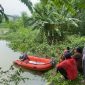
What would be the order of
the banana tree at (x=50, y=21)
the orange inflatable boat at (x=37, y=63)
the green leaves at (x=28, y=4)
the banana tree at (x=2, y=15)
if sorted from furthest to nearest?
the banana tree at (x=50, y=21)
the orange inflatable boat at (x=37, y=63)
the banana tree at (x=2, y=15)
the green leaves at (x=28, y=4)

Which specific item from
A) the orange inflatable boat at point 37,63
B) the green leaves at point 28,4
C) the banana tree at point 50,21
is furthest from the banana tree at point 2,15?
the banana tree at point 50,21

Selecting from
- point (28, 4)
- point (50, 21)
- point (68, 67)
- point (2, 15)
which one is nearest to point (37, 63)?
point (50, 21)

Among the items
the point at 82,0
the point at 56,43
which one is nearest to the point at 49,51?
the point at 56,43

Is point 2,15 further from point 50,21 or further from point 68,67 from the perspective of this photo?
point 50,21

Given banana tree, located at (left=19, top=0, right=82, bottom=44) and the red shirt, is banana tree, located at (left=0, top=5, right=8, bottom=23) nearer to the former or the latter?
the red shirt

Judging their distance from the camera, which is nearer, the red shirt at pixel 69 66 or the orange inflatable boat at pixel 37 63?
the red shirt at pixel 69 66

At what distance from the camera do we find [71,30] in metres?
24.6

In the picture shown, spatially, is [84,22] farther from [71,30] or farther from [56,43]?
[56,43]

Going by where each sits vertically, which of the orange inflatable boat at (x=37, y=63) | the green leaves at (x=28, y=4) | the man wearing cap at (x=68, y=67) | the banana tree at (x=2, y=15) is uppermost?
the green leaves at (x=28, y=4)

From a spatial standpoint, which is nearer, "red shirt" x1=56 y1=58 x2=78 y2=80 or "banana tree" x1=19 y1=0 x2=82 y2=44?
"red shirt" x1=56 y1=58 x2=78 y2=80

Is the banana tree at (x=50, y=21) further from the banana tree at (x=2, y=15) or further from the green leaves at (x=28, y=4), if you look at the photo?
the green leaves at (x=28, y=4)

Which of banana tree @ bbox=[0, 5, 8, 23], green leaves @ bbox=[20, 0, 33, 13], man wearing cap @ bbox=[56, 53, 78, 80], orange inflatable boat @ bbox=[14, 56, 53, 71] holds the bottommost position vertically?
orange inflatable boat @ bbox=[14, 56, 53, 71]

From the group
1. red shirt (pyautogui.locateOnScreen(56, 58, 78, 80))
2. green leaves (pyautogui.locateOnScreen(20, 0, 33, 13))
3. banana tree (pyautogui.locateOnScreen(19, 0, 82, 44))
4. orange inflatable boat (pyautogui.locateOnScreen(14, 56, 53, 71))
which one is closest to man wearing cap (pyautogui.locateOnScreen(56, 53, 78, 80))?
red shirt (pyautogui.locateOnScreen(56, 58, 78, 80))

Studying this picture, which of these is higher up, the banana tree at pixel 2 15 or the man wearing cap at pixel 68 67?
the banana tree at pixel 2 15
